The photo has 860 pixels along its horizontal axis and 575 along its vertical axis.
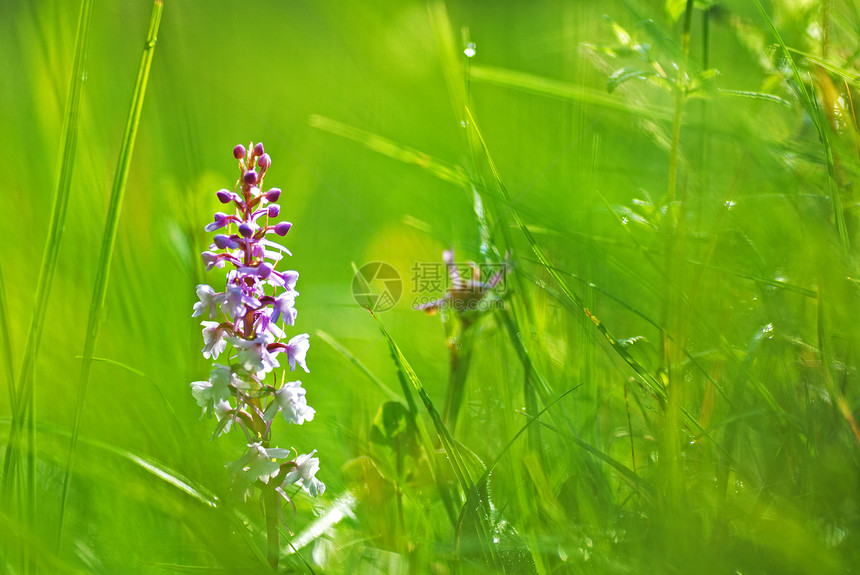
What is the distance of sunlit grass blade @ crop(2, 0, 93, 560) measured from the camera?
76cm

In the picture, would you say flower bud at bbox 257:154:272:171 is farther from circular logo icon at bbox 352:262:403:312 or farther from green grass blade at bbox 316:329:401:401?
circular logo icon at bbox 352:262:403:312

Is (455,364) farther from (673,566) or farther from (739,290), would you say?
(673,566)

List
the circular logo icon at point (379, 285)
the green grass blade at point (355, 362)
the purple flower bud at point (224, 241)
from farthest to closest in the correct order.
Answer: the circular logo icon at point (379, 285), the green grass blade at point (355, 362), the purple flower bud at point (224, 241)

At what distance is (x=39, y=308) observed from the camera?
2.60 feet

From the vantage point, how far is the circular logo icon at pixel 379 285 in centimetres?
166

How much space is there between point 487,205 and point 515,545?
1.74ft

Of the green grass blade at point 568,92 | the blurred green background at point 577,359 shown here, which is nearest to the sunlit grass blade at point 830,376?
the blurred green background at point 577,359

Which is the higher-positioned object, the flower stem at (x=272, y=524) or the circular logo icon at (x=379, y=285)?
the circular logo icon at (x=379, y=285)

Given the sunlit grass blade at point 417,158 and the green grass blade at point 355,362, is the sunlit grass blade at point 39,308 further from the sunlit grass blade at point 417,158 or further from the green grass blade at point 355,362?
the sunlit grass blade at point 417,158

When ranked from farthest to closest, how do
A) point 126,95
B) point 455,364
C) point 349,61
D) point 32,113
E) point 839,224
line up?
point 349,61, point 126,95, point 32,113, point 455,364, point 839,224

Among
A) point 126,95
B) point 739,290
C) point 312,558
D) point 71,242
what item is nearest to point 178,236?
point 71,242

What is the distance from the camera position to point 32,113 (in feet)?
7.19

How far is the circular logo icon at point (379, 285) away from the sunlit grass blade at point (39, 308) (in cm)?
83

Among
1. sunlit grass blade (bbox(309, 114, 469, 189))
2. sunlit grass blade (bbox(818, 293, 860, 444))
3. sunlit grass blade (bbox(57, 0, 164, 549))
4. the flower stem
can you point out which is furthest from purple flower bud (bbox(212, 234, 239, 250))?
sunlit grass blade (bbox(818, 293, 860, 444))
